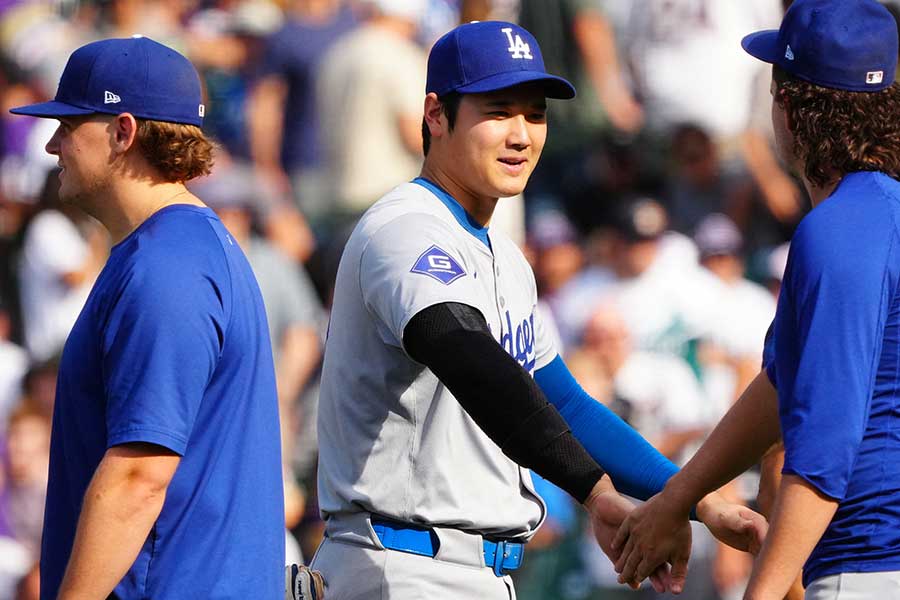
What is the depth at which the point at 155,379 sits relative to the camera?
8.74 ft

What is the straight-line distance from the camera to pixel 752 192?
7.61 metres

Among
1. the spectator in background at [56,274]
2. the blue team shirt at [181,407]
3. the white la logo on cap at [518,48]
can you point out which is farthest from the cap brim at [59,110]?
the spectator in background at [56,274]

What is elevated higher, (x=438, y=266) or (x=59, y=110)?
(x=59, y=110)

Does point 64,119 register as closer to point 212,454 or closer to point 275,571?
point 212,454

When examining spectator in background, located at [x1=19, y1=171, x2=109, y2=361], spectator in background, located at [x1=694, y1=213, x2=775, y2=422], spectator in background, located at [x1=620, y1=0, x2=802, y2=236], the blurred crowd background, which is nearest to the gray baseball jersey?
the blurred crowd background

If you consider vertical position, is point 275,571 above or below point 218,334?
below

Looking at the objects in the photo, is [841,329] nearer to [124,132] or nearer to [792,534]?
[792,534]

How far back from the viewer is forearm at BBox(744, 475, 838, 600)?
8.45 feet

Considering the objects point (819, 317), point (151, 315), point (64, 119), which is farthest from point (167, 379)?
point (819, 317)

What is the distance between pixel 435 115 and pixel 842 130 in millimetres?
1148

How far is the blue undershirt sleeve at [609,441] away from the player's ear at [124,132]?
1.42 meters

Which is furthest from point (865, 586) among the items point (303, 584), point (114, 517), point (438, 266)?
point (114, 517)

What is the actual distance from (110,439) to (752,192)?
18.1ft

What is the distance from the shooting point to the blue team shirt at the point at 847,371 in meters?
2.57
